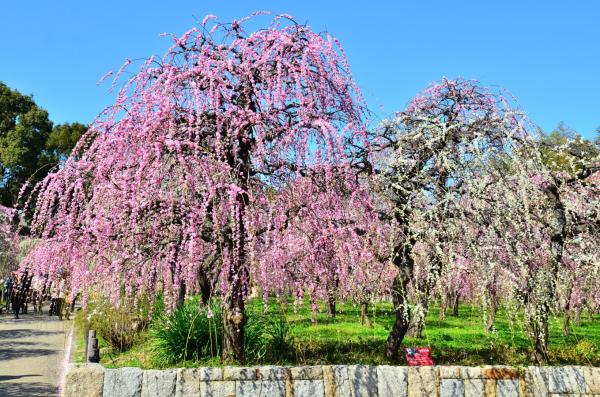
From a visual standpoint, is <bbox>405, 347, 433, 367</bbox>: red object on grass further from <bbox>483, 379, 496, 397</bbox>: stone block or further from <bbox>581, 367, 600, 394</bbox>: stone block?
<bbox>581, 367, 600, 394</bbox>: stone block

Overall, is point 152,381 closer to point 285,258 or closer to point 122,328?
point 285,258

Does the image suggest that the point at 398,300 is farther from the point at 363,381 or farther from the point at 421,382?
the point at 363,381

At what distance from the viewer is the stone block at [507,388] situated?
22.4 ft

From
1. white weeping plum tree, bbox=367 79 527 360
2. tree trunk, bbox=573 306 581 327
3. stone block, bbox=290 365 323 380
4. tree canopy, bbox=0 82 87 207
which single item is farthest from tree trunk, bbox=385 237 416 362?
tree canopy, bbox=0 82 87 207

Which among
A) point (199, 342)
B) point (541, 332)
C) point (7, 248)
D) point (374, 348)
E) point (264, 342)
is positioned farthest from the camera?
point (7, 248)

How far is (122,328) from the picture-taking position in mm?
11633

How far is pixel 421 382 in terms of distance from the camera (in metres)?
6.71

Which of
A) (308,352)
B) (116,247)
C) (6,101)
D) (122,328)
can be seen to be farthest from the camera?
(6,101)

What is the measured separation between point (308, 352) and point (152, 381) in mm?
3879

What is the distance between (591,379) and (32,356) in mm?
10585

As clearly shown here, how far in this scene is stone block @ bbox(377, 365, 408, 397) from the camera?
21.8ft

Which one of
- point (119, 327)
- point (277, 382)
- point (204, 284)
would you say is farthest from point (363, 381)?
point (119, 327)

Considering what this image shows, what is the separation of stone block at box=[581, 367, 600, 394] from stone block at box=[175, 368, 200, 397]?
15.5ft

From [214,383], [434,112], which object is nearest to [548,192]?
[434,112]
